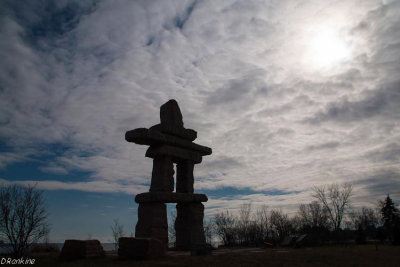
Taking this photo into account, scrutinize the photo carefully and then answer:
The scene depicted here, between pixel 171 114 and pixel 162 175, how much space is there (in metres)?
3.50

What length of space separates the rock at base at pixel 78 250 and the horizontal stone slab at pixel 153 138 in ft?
16.5

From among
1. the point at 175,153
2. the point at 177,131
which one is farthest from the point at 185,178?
the point at 177,131

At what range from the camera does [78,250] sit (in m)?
10.6

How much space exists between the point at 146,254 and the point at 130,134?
19.1 ft

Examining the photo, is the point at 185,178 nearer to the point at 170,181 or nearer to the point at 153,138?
the point at 170,181

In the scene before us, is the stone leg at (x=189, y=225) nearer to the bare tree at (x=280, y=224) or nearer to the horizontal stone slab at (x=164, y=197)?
the horizontal stone slab at (x=164, y=197)

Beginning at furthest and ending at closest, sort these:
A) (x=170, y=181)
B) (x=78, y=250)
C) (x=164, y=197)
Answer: (x=170, y=181) < (x=164, y=197) < (x=78, y=250)

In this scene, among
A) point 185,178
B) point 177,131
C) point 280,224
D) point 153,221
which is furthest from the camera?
point 280,224

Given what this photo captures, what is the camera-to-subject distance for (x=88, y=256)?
10.5 metres

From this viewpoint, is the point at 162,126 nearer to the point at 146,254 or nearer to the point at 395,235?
the point at 146,254

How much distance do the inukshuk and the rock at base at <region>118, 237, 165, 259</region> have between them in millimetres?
2901

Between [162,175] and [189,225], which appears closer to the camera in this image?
[162,175]

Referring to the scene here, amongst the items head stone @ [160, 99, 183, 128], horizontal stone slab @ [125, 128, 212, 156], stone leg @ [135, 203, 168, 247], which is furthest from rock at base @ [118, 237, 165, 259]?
head stone @ [160, 99, 183, 128]

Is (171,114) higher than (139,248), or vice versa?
(171,114)
